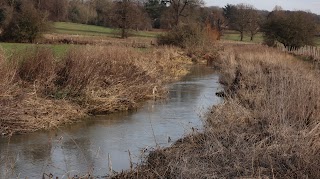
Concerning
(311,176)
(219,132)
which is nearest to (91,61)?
(219,132)

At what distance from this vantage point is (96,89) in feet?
45.2

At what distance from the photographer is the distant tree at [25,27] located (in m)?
31.9

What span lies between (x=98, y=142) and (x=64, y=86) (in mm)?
4441

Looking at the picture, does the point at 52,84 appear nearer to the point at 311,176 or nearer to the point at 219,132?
the point at 219,132

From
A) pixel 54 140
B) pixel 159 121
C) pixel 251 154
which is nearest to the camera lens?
pixel 251 154

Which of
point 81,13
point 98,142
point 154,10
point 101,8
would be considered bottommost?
point 98,142

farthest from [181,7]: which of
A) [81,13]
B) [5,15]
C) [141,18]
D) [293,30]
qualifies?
[5,15]

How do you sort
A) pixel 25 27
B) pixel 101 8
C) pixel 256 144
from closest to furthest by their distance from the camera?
pixel 256 144, pixel 25 27, pixel 101 8

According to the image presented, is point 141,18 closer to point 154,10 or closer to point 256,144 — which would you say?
point 154,10

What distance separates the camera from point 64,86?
1350cm

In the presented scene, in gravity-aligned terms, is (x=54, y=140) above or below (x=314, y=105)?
below

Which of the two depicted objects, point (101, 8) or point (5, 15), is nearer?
point (5, 15)

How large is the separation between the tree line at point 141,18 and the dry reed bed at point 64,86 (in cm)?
1782

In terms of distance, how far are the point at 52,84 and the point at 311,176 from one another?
353 inches
